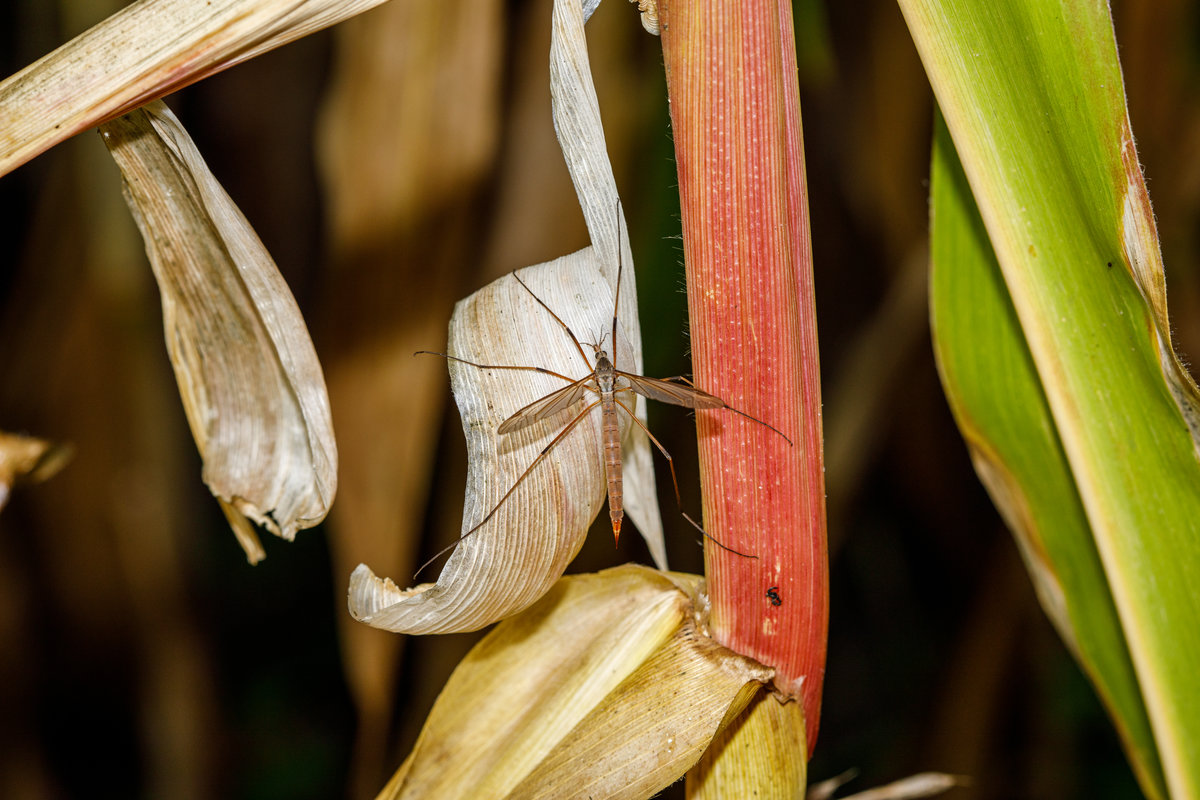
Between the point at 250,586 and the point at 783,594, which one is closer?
the point at 783,594

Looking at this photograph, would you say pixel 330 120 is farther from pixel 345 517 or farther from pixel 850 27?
pixel 850 27

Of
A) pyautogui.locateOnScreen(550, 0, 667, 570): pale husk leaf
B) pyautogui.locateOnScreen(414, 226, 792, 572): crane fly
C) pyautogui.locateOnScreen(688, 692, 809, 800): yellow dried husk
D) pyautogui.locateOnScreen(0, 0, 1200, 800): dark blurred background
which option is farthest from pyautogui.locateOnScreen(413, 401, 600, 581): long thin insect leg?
pyautogui.locateOnScreen(0, 0, 1200, 800): dark blurred background

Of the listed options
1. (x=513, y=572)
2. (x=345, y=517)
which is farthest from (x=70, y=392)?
(x=513, y=572)

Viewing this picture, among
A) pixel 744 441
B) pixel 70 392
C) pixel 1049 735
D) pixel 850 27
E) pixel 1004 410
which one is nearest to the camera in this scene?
pixel 744 441

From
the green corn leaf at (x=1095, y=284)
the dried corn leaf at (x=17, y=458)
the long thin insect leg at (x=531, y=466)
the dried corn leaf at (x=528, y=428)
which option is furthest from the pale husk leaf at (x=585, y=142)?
the dried corn leaf at (x=17, y=458)

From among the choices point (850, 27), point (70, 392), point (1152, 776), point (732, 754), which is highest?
point (850, 27)

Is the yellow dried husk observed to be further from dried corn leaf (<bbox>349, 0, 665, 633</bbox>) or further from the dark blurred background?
the dark blurred background

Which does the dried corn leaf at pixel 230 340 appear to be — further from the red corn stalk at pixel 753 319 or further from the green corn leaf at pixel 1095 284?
the green corn leaf at pixel 1095 284
